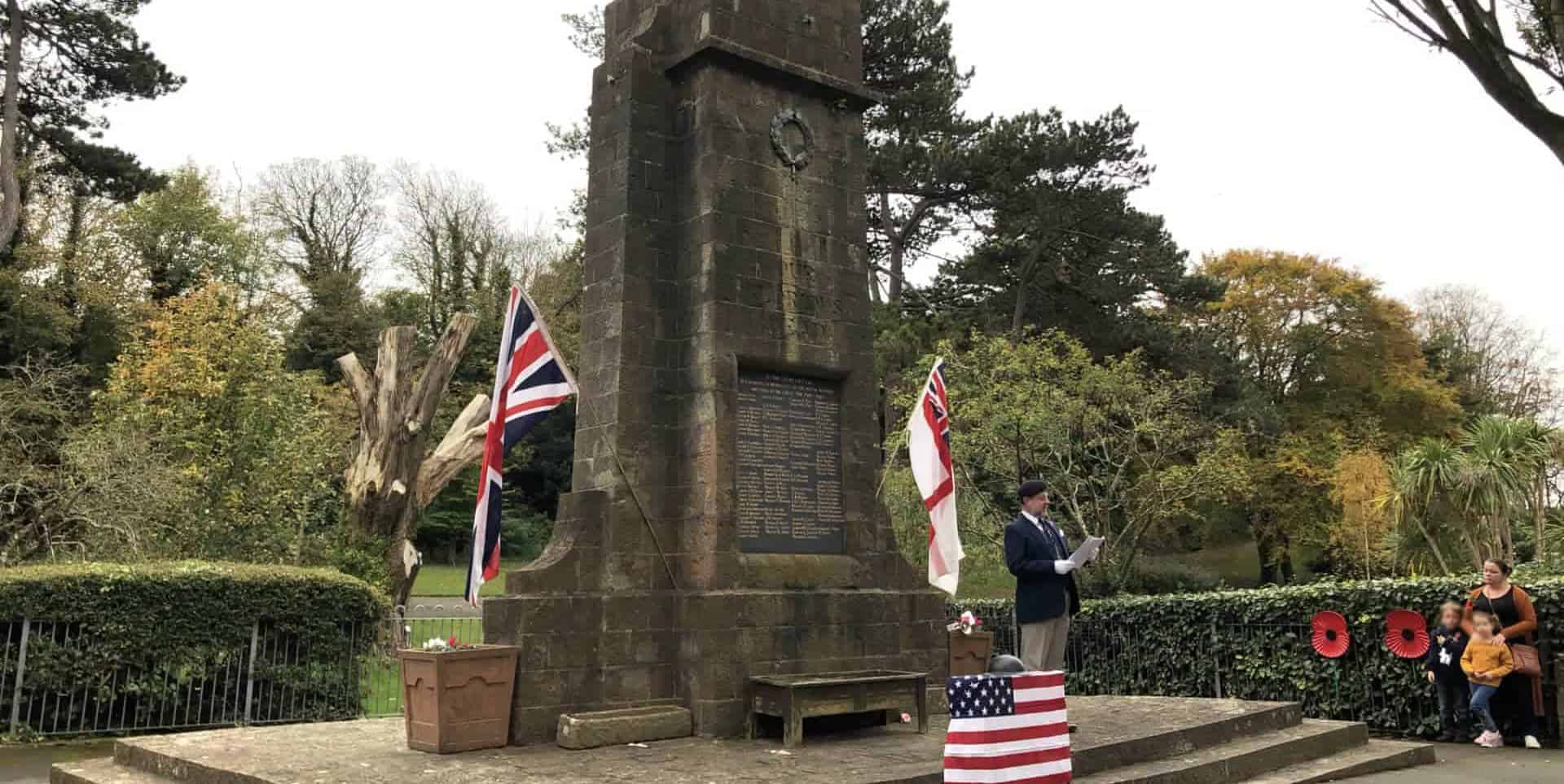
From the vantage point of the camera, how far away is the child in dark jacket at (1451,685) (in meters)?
11.1

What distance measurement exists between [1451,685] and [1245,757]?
3.73 meters

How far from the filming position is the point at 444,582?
3512cm

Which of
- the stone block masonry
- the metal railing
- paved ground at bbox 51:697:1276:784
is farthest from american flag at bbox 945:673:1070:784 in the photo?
the metal railing

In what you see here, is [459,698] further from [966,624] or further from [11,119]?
[11,119]

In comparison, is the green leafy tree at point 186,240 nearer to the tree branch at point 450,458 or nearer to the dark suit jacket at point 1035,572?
the tree branch at point 450,458

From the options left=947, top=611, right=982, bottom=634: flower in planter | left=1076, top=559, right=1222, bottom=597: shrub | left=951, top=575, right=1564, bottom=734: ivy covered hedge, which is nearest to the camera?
left=947, top=611, right=982, bottom=634: flower in planter

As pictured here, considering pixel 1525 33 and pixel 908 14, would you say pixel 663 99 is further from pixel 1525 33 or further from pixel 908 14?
pixel 908 14

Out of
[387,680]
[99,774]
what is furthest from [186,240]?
[99,774]

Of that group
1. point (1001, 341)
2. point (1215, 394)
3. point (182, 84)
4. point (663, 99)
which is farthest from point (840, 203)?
point (1215, 394)

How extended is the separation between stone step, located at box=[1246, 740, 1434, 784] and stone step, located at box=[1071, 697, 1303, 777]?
53 centimetres

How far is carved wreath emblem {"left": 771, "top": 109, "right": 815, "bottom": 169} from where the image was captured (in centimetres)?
1048

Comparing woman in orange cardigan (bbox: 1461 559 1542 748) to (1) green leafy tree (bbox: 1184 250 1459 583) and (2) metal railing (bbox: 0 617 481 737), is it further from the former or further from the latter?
(1) green leafy tree (bbox: 1184 250 1459 583)

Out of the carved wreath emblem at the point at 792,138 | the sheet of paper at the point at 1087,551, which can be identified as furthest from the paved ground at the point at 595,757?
the carved wreath emblem at the point at 792,138

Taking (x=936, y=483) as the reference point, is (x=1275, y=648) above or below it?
below
